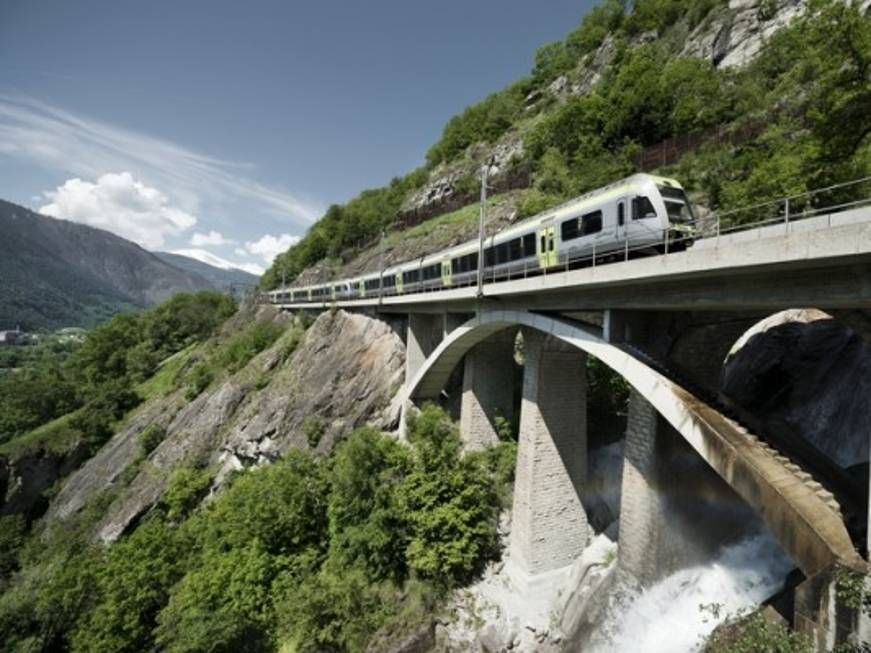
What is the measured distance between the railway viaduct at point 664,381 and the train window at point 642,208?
1.48 meters

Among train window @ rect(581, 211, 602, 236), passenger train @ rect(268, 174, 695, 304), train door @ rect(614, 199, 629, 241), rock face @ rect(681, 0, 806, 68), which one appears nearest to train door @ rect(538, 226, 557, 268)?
passenger train @ rect(268, 174, 695, 304)

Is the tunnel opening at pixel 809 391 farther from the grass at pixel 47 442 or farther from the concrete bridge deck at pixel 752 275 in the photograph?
the grass at pixel 47 442

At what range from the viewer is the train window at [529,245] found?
45.5ft

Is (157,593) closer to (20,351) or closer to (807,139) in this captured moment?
(807,139)

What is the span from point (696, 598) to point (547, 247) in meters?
9.83

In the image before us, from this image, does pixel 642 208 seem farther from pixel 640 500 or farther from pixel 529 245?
pixel 640 500

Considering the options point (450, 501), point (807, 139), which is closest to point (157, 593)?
point (450, 501)

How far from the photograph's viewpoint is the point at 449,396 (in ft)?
73.9

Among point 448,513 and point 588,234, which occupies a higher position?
point 588,234

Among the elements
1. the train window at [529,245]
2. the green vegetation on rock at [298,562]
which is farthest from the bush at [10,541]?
the train window at [529,245]

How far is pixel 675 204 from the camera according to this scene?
10.3m

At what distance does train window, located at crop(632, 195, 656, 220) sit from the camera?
9.92 metres

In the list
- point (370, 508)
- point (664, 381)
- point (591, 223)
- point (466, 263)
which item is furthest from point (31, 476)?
point (664, 381)

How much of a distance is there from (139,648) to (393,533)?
537 inches
